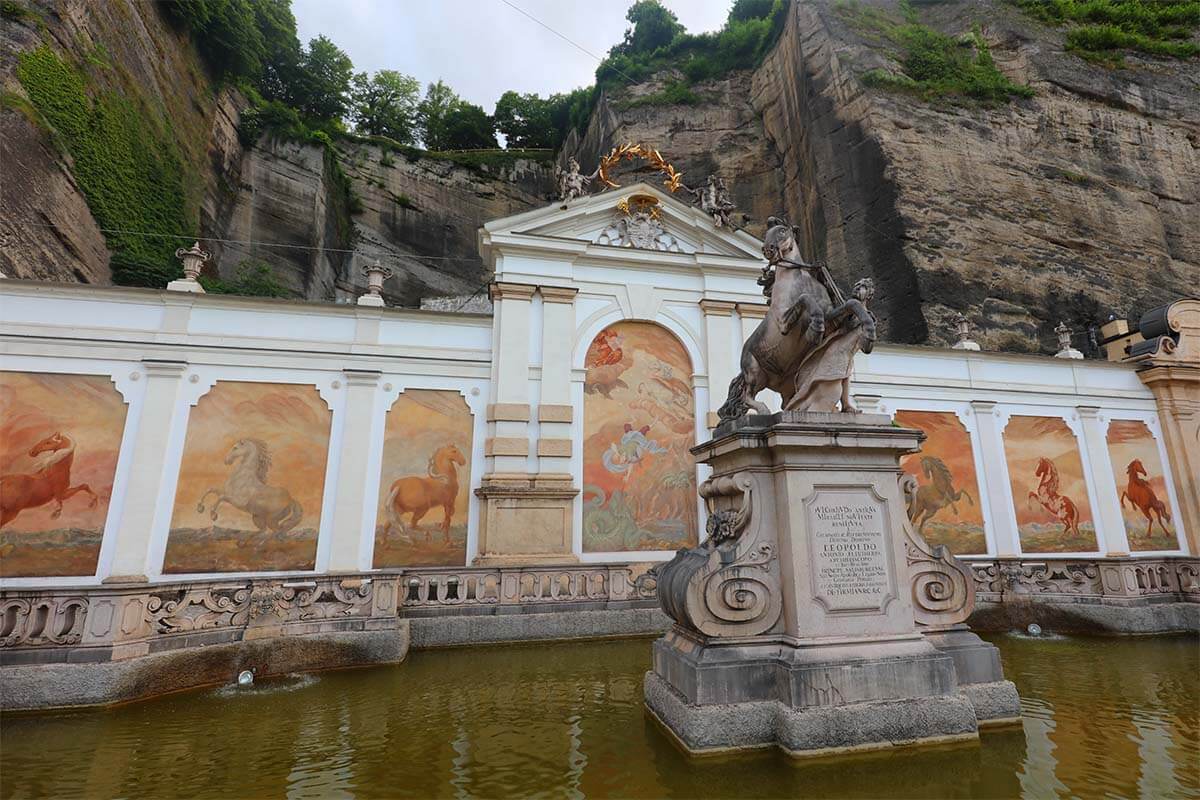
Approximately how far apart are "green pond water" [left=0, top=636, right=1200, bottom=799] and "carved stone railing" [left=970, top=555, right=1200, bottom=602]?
3139mm

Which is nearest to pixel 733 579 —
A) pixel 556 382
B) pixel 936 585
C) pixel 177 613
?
pixel 936 585

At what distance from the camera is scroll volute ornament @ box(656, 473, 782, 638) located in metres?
4.17

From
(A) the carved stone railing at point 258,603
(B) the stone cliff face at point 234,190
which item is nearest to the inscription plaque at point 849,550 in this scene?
(A) the carved stone railing at point 258,603

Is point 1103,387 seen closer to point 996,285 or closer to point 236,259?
point 996,285

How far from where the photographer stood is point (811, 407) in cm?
486

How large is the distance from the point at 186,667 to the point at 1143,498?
66.6 ft

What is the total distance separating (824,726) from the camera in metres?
3.83

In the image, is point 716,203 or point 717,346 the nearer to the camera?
point 717,346

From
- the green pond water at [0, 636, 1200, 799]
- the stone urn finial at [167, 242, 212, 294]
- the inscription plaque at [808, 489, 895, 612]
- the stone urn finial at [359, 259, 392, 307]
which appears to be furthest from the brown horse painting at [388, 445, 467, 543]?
the inscription plaque at [808, 489, 895, 612]

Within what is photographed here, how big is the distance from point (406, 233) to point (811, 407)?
2996 centimetres

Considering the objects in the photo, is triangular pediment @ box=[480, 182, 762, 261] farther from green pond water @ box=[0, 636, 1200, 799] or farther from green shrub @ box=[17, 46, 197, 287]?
green shrub @ box=[17, 46, 197, 287]

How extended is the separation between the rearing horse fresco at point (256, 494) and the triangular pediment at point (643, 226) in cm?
668

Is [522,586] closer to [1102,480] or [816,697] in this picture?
[816,697]

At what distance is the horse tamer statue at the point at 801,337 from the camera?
4777 mm
